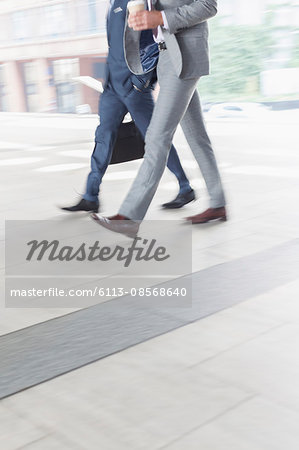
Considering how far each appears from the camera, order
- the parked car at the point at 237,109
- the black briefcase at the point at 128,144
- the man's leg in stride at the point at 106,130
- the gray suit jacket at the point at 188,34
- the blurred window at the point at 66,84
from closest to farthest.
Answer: the gray suit jacket at the point at 188,34
the man's leg in stride at the point at 106,130
the black briefcase at the point at 128,144
the parked car at the point at 237,109
the blurred window at the point at 66,84

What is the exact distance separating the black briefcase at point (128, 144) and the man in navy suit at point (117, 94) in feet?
0.15

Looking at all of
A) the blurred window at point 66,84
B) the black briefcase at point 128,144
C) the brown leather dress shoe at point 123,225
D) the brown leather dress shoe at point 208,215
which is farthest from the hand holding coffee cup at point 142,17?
the blurred window at point 66,84

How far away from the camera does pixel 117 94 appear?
13.2ft

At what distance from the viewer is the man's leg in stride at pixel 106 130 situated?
13.3 feet

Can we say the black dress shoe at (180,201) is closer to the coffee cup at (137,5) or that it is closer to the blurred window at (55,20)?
the coffee cup at (137,5)

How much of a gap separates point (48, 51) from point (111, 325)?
2270 cm

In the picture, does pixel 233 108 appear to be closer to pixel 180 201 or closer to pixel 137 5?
pixel 180 201

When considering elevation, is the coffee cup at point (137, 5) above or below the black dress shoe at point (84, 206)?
above

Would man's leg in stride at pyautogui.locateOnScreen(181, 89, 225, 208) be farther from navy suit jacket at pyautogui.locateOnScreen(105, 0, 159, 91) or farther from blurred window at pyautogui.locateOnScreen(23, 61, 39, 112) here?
blurred window at pyautogui.locateOnScreen(23, 61, 39, 112)

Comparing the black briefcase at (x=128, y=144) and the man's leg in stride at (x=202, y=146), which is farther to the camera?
the black briefcase at (x=128, y=144)

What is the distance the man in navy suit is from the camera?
12.6ft

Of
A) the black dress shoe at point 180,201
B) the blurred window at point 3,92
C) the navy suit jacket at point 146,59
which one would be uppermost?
the navy suit jacket at point 146,59

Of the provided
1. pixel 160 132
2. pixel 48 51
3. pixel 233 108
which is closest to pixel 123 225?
pixel 160 132

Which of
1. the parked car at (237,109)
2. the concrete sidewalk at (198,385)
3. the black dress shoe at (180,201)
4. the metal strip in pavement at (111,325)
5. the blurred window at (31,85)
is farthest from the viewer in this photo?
the blurred window at (31,85)
